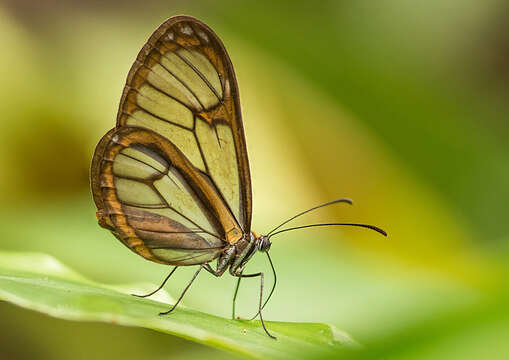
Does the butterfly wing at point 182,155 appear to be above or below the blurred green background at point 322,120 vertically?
below

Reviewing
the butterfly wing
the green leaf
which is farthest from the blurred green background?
the green leaf

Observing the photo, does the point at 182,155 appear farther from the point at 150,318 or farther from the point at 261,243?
the point at 150,318

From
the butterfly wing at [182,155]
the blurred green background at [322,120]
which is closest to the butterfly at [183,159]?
the butterfly wing at [182,155]

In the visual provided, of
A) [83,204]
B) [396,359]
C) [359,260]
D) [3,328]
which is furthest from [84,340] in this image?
[396,359]

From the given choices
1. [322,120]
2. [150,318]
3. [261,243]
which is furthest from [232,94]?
[322,120]

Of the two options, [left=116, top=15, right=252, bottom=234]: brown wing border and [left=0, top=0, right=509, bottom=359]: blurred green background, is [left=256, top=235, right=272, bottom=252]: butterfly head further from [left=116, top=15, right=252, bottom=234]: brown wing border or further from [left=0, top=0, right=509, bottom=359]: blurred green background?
[left=0, top=0, right=509, bottom=359]: blurred green background

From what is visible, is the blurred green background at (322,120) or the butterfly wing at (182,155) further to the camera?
the blurred green background at (322,120)

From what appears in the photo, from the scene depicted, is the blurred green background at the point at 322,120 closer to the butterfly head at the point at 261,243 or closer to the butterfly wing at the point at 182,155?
the butterfly head at the point at 261,243

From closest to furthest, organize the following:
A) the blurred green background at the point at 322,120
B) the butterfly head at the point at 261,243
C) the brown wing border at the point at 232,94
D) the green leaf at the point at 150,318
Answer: the green leaf at the point at 150,318 < the brown wing border at the point at 232,94 < the butterfly head at the point at 261,243 < the blurred green background at the point at 322,120
